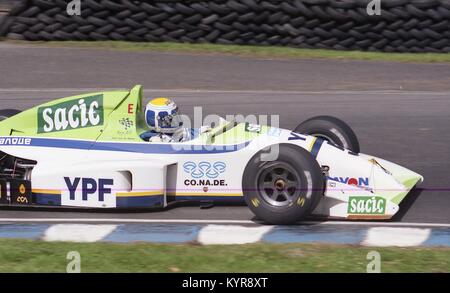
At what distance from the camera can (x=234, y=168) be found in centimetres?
810

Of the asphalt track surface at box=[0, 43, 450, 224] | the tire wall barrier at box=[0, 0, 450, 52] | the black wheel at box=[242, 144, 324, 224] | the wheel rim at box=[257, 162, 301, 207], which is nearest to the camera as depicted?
the black wheel at box=[242, 144, 324, 224]

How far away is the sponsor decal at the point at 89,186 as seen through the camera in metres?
8.14

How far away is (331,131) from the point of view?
9039mm

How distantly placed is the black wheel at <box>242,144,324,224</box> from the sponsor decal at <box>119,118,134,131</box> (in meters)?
1.26

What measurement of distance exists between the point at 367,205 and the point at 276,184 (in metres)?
0.83

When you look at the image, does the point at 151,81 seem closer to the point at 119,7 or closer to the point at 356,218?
the point at 119,7

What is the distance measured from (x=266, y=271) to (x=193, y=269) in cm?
53

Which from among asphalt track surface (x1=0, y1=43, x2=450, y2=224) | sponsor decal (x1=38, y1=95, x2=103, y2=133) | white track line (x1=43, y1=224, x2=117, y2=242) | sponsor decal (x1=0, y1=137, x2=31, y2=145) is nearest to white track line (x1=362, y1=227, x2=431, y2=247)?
asphalt track surface (x1=0, y1=43, x2=450, y2=224)

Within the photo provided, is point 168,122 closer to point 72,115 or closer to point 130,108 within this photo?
point 130,108

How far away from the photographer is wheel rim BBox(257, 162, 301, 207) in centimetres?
779

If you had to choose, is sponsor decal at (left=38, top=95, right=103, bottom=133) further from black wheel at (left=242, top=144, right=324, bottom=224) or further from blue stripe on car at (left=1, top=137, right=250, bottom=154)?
black wheel at (left=242, top=144, right=324, bottom=224)

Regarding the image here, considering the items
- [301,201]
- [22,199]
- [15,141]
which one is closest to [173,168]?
[301,201]
